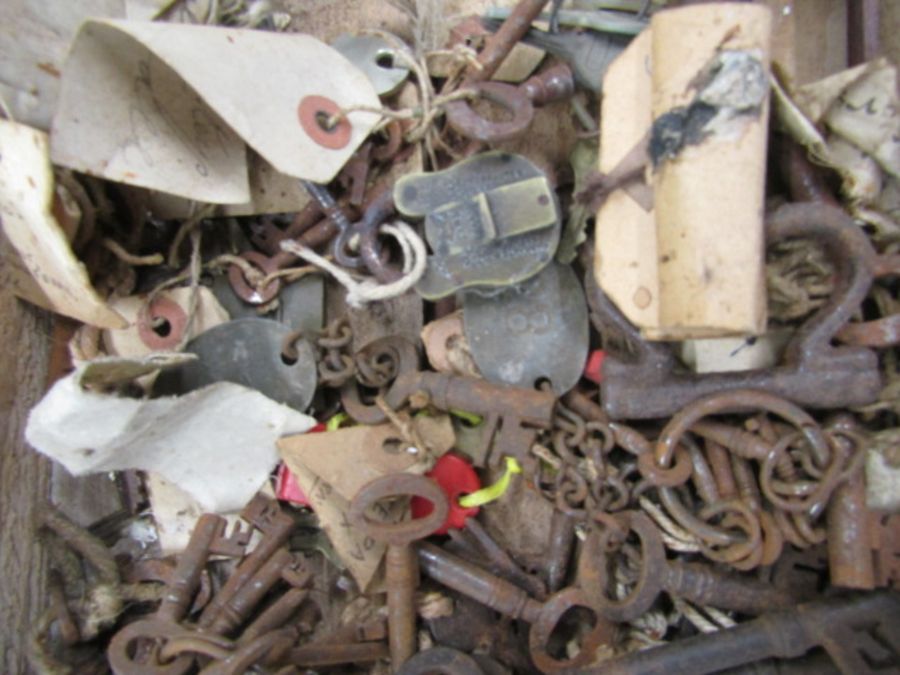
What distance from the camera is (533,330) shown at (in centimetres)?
102

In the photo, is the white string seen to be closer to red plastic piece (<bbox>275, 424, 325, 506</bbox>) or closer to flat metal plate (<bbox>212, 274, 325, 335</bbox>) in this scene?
flat metal plate (<bbox>212, 274, 325, 335</bbox>)

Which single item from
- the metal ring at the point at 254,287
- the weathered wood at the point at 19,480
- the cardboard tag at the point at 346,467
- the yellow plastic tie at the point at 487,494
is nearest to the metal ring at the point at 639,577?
the yellow plastic tie at the point at 487,494

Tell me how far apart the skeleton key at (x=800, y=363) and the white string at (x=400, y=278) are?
268 mm

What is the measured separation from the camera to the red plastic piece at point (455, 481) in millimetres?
1050

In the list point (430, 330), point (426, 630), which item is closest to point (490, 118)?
point (430, 330)

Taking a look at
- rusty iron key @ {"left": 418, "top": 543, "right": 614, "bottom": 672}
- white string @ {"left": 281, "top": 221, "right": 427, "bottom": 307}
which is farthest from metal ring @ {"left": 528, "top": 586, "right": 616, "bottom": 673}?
white string @ {"left": 281, "top": 221, "right": 427, "bottom": 307}

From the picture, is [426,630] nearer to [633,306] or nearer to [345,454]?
[345,454]

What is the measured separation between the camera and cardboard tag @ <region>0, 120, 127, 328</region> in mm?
873

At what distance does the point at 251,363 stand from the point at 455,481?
0.39 m

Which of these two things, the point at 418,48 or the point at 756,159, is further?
the point at 418,48

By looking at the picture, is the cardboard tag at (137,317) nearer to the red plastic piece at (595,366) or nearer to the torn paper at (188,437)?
the torn paper at (188,437)

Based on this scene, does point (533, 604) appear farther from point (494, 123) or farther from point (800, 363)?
point (494, 123)

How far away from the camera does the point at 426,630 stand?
3.45 feet

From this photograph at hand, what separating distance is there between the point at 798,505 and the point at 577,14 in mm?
765
